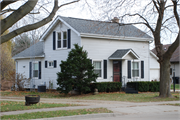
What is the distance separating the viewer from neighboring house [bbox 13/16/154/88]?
22288 millimetres

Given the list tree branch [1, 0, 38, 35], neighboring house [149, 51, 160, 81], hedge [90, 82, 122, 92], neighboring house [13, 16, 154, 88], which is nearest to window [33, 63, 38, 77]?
neighboring house [13, 16, 154, 88]

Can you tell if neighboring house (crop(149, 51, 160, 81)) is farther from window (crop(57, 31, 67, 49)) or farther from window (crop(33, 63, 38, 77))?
window (crop(33, 63, 38, 77))

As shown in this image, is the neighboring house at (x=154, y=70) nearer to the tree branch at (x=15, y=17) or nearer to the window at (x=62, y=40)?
the window at (x=62, y=40)

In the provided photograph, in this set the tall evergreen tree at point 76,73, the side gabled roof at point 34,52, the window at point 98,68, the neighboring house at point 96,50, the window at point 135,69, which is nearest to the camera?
the tall evergreen tree at point 76,73

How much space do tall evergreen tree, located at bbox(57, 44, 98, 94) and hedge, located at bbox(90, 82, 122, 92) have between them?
1.13 meters

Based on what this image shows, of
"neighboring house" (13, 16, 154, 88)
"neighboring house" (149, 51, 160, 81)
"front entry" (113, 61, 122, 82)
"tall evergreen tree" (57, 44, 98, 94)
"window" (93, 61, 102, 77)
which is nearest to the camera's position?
"tall evergreen tree" (57, 44, 98, 94)

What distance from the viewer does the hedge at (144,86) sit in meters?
22.7

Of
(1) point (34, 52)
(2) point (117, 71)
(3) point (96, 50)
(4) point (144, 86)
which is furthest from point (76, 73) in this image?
(1) point (34, 52)

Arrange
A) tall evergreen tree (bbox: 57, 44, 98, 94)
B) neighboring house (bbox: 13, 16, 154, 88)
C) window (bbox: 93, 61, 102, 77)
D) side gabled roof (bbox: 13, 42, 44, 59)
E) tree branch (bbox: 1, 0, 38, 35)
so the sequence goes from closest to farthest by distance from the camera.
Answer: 1. tree branch (bbox: 1, 0, 38, 35)
2. tall evergreen tree (bbox: 57, 44, 98, 94)
3. neighboring house (bbox: 13, 16, 154, 88)
4. window (bbox: 93, 61, 102, 77)
5. side gabled roof (bbox: 13, 42, 44, 59)

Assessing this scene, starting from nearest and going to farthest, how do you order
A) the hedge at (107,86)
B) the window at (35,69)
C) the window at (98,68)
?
the hedge at (107,86), the window at (98,68), the window at (35,69)

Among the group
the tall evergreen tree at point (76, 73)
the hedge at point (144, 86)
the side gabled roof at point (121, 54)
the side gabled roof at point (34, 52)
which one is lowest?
the hedge at point (144, 86)

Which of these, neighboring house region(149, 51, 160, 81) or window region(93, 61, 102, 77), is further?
neighboring house region(149, 51, 160, 81)

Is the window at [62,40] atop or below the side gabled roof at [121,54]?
atop

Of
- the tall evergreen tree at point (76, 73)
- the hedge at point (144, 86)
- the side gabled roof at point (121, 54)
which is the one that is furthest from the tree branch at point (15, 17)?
the hedge at point (144, 86)
